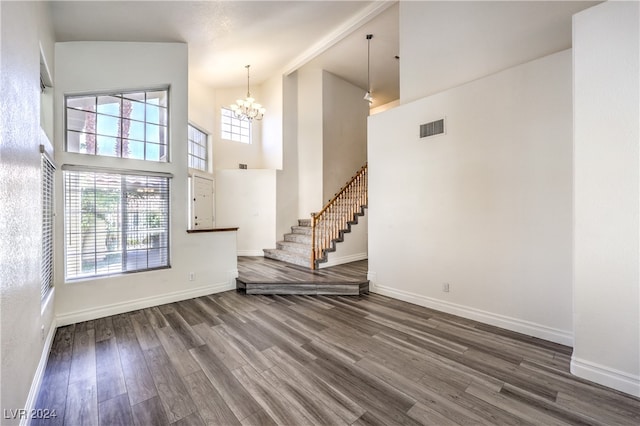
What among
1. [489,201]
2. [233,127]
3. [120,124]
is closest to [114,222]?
[120,124]

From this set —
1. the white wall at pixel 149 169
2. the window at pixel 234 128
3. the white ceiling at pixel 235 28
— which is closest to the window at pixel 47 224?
the white wall at pixel 149 169

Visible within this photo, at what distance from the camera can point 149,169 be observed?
12.6 feet

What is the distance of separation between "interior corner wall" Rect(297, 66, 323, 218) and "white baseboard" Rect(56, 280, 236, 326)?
3.40 meters

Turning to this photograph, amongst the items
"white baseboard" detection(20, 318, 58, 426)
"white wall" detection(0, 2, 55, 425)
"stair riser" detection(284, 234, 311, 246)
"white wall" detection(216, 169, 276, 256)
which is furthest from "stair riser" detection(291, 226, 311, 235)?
"white wall" detection(0, 2, 55, 425)

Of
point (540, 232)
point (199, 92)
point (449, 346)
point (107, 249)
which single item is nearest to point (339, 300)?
point (449, 346)

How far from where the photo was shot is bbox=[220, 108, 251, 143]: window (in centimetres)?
719

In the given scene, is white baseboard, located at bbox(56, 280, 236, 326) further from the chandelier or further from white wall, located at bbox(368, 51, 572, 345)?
the chandelier

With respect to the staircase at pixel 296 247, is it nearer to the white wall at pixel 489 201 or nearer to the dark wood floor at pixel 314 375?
the white wall at pixel 489 201

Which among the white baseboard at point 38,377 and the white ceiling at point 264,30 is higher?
the white ceiling at point 264,30

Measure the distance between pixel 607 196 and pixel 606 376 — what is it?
1440mm

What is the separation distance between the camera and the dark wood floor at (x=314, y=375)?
178 centimetres

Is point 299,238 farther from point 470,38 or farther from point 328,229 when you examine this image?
point 470,38

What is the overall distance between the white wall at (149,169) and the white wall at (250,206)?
2.22m

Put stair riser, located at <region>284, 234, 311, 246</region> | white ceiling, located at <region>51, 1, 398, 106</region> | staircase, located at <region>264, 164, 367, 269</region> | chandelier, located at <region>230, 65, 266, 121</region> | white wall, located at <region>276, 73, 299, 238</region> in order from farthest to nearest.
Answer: white wall, located at <region>276, 73, 299, 238</region>
stair riser, located at <region>284, 234, 311, 246</region>
chandelier, located at <region>230, 65, 266, 121</region>
staircase, located at <region>264, 164, 367, 269</region>
white ceiling, located at <region>51, 1, 398, 106</region>
